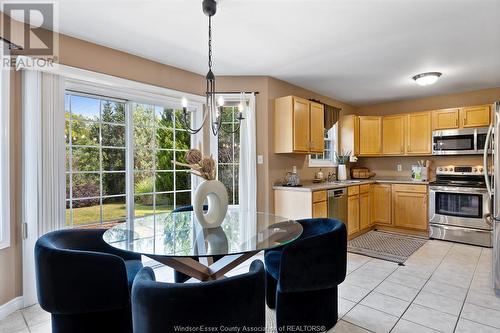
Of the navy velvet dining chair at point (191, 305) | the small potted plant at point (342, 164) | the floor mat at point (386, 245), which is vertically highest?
the small potted plant at point (342, 164)

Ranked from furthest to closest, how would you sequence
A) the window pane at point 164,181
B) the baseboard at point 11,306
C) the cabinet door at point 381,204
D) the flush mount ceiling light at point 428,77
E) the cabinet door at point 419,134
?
the cabinet door at point 381,204
the cabinet door at point 419,134
the flush mount ceiling light at point 428,77
the window pane at point 164,181
the baseboard at point 11,306

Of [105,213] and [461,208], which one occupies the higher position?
[105,213]

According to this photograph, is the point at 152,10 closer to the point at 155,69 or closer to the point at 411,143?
the point at 155,69

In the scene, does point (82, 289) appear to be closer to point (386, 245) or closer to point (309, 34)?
point (309, 34)

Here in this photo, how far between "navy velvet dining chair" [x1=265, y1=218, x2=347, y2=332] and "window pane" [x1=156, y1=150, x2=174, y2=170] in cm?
214

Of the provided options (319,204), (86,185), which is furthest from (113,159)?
(319,204)

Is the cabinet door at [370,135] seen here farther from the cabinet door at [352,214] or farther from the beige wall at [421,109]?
the cabinet door at [352,214]

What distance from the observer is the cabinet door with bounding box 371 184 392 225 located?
195 inches

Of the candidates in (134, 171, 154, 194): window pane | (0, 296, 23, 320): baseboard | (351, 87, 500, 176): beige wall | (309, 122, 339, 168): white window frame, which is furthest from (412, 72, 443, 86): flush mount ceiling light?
(0, 296, 23, 320): baseboard

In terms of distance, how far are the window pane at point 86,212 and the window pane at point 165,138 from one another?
3.28ft

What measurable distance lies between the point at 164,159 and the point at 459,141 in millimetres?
4753

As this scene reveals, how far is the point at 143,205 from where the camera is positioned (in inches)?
131

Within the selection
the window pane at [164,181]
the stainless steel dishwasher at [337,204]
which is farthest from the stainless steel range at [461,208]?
the window pane at [164,181]

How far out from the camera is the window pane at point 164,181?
3.45 meters
